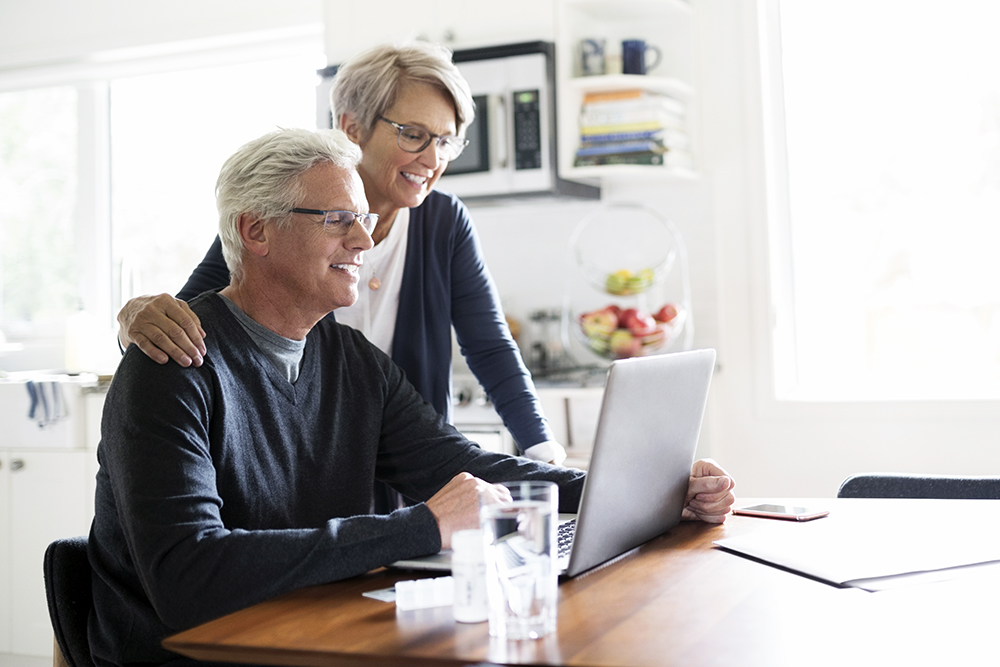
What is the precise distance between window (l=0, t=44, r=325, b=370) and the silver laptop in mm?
3359

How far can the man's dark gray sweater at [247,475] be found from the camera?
114 centimetres

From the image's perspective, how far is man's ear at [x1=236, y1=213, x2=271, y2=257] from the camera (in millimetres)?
1536

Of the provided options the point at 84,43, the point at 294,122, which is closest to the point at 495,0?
the point at 294,122

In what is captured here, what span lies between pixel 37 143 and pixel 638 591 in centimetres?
446

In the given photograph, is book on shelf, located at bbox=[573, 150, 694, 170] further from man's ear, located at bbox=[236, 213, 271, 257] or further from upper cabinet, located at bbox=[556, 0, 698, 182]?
man's ear, located at bbox=[236, 213, 271, 257]

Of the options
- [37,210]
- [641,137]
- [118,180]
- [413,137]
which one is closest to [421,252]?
[413,137]

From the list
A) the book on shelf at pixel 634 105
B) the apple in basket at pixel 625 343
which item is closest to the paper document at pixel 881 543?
the apple in basket at pixel 625 343

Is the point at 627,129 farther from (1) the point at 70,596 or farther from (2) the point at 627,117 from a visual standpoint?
(1) the point at 70,596

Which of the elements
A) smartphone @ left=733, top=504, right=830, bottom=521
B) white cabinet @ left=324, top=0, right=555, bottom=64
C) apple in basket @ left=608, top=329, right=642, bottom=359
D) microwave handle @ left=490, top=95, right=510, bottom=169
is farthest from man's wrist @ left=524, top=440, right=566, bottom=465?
white cabinet @ left=324, top=0, right=555, bottom=64

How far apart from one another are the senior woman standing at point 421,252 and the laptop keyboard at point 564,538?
1.64ft

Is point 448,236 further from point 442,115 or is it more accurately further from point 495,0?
point 495,0

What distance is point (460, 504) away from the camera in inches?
48.1

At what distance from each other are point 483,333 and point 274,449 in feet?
2.38

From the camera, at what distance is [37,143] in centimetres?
475
